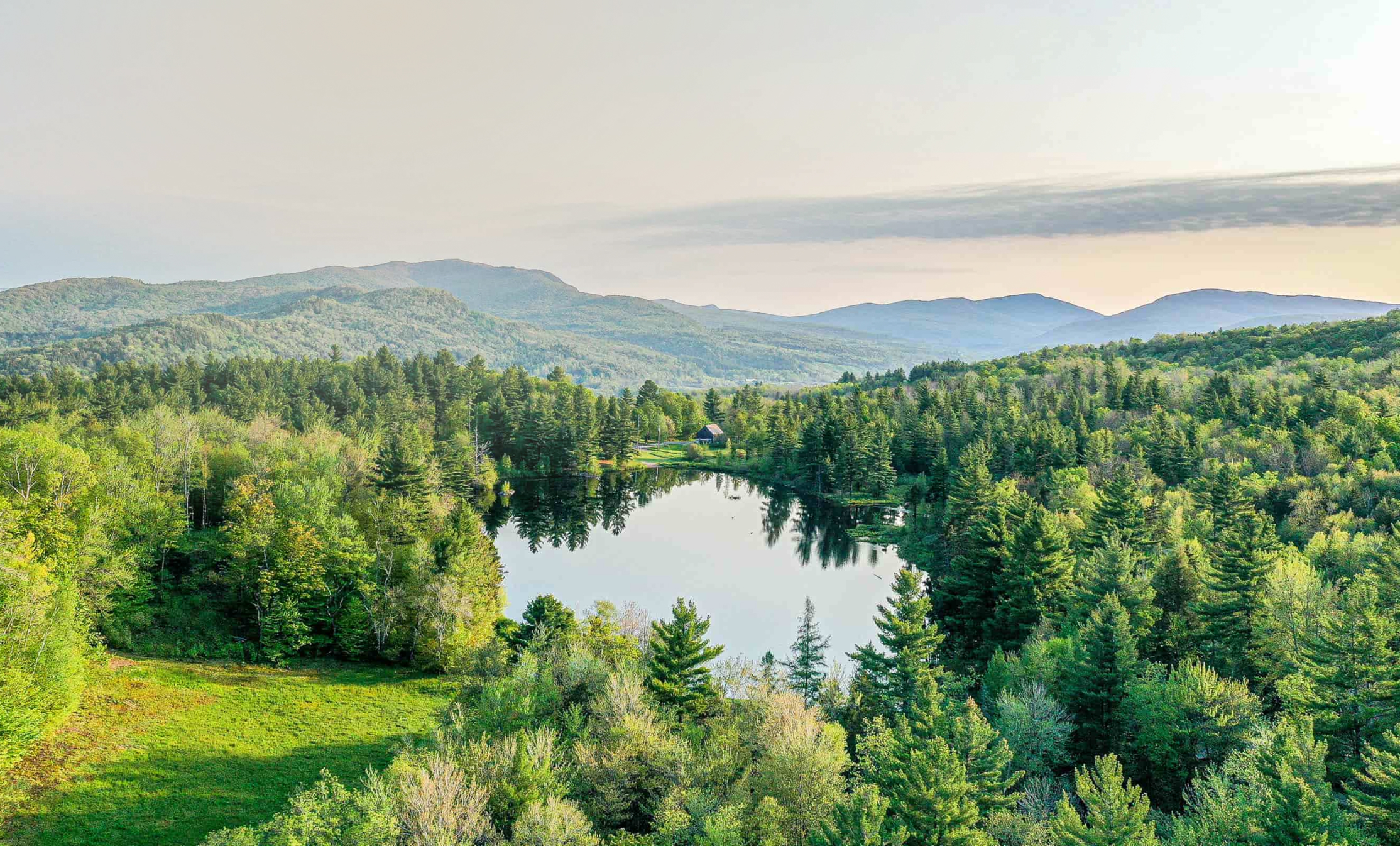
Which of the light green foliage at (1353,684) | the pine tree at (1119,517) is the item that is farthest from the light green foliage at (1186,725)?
the pine tree at (1119,517)

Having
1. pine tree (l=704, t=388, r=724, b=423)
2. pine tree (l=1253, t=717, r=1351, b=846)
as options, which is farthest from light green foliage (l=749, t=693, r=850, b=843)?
pine tree (l=704, t=388, r=724, b=423)

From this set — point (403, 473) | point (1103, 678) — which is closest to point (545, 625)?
point (1103, 678)

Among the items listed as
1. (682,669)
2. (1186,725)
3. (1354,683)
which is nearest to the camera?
(1354,683)

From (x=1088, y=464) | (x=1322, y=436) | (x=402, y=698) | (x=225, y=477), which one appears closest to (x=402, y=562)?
(x=402, y=698)

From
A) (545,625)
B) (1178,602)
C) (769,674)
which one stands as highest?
(1178,602)

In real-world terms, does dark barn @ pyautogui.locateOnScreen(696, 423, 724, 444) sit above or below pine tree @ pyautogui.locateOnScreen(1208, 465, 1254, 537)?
below

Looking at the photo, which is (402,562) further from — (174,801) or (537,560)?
(537,560)

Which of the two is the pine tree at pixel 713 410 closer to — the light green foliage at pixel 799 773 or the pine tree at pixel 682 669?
the pine tree at pixel 682 669

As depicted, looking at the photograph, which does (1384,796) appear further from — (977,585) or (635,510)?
(635,510)

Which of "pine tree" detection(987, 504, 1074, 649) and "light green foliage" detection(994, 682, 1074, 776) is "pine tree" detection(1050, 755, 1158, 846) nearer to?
"light green foliage" detection(994, 682, 1074, 776)
